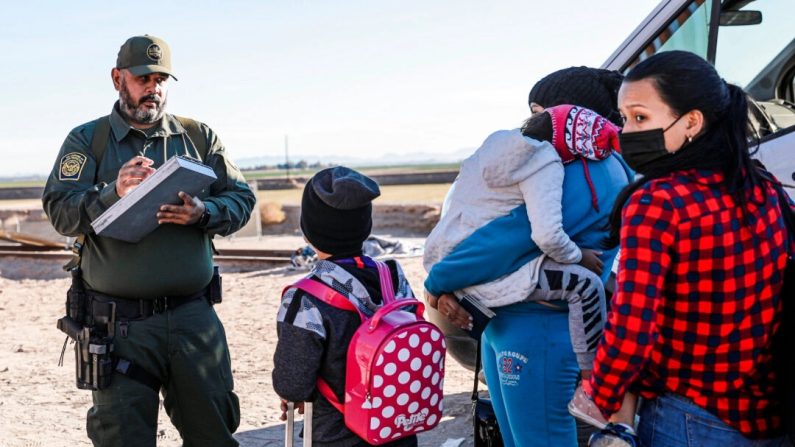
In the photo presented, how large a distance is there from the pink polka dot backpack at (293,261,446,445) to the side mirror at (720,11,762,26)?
2.89 meters

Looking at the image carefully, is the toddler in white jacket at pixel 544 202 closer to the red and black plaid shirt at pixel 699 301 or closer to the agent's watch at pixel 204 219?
the red and black plaid shirt at pixel 699 301

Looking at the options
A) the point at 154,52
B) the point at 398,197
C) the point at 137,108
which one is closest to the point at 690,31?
the point at 154,52

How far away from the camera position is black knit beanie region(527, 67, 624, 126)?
2.96 metres

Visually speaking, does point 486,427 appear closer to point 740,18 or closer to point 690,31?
point 690,31

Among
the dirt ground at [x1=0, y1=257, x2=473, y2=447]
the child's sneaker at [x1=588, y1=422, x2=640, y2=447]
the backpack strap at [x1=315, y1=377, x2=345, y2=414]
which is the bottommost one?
the dirt ground at [x1=0, y1=257, x2=473, y2=447]

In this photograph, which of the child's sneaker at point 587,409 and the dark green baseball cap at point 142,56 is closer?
the child's sneaker at point 587,409

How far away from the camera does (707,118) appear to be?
Result: 1969 mm

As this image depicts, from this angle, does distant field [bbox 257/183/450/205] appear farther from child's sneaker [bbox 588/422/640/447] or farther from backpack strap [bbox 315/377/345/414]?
child's sneaker [bbox 588/422/640/447]

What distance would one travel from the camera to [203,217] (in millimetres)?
3604

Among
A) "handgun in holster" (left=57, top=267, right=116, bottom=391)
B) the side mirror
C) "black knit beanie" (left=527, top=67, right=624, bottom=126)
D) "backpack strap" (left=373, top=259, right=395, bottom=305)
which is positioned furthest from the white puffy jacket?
the side mirror

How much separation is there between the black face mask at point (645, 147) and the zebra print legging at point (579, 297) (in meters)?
0.71

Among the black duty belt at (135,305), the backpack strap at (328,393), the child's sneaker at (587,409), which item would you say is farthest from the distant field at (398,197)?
the child's sneaker at (587,409)

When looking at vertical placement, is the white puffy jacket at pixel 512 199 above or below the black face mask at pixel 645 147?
below

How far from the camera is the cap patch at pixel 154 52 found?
3.67m
